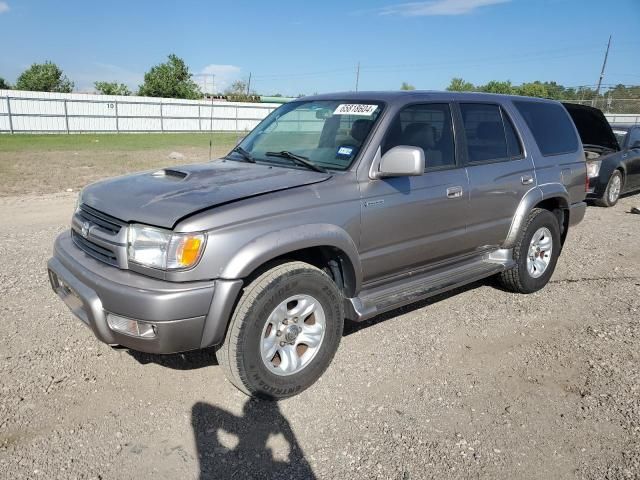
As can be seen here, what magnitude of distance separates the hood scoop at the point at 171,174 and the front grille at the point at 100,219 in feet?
1.75

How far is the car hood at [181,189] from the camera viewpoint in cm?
300

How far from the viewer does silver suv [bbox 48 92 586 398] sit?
9.57ft

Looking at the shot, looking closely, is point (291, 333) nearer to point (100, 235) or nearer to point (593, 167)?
point (100, 235)

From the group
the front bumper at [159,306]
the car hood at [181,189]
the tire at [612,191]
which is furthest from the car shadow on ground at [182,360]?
the tire at [612,191]

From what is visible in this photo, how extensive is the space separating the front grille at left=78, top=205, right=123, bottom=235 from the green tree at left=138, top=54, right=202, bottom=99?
55460 mm

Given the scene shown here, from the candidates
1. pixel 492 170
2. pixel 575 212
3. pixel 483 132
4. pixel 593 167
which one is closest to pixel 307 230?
pixel 492 170

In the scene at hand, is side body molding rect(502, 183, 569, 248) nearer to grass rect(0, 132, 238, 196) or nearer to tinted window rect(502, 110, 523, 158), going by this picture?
tinted window rect(502, 110, 523, 158)

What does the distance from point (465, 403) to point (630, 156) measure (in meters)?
9.47

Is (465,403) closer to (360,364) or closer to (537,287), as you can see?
(360,364)

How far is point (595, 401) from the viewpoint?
134 inches

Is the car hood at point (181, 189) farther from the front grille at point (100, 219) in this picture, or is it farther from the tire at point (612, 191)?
the tire at point (612, 191)

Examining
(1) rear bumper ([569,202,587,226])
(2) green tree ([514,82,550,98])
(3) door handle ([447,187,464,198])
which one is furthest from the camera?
(2) green tree ([514,82,550,98])

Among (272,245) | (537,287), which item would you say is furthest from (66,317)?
(537,287)

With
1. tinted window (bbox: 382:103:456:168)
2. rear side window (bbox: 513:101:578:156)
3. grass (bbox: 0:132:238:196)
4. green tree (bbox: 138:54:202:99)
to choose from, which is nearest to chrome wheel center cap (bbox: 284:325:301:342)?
tinted window (bbox: 382:103:456:168)
